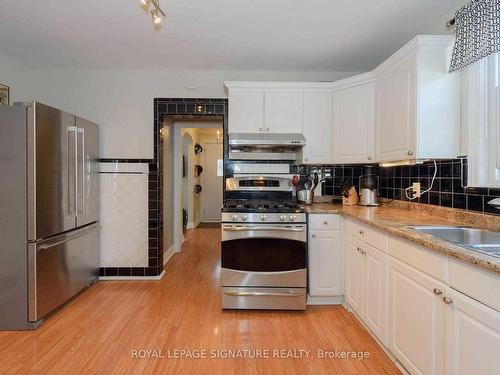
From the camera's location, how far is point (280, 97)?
298 cm

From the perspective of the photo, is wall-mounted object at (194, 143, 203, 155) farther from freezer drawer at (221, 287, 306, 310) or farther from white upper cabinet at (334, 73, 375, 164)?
freezer drawer at (221, 287, 306, 310)

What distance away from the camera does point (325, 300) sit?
8.60 ft

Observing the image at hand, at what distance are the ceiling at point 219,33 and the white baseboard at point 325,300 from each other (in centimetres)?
232

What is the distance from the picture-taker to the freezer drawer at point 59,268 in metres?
2.19

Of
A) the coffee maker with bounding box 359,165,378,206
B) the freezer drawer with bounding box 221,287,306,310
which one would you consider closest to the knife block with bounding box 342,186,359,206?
the coffee maker with bounding box 359,165,378,206

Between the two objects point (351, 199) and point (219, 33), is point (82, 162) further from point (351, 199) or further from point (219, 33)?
point (351, 199)

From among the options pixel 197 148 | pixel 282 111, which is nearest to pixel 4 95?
pixel 282 111

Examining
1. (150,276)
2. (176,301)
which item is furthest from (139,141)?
(176,301)

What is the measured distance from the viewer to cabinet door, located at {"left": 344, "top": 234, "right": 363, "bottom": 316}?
2.21 metres

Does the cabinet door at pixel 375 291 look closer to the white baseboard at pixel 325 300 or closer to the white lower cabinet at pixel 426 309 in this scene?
the white lower cabinet at pixel 426 309

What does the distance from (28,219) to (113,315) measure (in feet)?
3.36

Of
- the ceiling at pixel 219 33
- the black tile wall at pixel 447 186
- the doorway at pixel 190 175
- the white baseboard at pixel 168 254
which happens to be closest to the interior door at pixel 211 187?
the doorway at pixel 190 175

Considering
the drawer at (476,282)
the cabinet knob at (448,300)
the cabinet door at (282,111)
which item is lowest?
the cabinet knob at (448,300)

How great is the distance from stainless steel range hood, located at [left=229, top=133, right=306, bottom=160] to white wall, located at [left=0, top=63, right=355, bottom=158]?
2.21 ft
